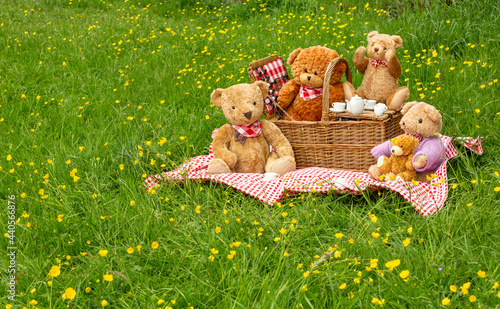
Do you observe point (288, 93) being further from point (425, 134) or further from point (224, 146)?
point (425, 134)

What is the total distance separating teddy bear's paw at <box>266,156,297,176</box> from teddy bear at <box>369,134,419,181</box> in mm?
579

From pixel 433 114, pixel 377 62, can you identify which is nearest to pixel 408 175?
pixel 433 114

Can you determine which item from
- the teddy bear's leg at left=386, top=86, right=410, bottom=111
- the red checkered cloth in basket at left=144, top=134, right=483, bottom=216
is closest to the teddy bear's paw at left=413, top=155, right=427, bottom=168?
the red checkered cloth in basket at left=144, top=134, right=483, bottom=216

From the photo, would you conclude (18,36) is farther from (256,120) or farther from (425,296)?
(425,296)

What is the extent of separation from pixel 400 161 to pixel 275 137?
0.90 meters

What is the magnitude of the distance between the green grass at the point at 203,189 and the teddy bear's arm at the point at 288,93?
614 mm

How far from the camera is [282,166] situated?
3.33 meters

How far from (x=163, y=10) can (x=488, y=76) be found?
20.3 ft

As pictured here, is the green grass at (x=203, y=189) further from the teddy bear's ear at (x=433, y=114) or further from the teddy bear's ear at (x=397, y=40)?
the teddy bear's ear at (x=397, y=40)

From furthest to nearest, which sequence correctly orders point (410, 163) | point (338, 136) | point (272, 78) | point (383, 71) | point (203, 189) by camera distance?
1. point (272, 78)
2. point (383, 71)
3. point (338, 136)
4. point (203, 189)
5. point (410, 163)

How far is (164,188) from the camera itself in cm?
307

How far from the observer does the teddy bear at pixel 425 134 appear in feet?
9.72

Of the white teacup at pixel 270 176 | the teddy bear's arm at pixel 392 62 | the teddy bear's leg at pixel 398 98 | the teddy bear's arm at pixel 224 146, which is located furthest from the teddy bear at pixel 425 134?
the teddy bear's arm at pixel 224 146

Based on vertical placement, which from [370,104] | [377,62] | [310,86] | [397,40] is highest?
[397,40]
